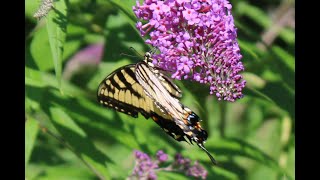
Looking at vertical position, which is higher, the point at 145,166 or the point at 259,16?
the point at 259,16

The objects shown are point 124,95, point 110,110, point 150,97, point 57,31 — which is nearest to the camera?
point 57,31

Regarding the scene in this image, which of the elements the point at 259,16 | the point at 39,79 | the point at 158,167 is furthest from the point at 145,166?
the point at 259,16

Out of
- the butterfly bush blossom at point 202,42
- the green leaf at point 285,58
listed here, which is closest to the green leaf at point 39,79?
the butterfly bush blossom at point 202,42

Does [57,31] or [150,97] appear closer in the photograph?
[57,31]

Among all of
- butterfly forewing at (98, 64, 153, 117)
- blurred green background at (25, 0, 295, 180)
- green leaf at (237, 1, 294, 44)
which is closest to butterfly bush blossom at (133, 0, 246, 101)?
blurred green background at (25, 0, 295, 180)

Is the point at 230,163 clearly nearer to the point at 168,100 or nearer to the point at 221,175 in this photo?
the point at 221,175

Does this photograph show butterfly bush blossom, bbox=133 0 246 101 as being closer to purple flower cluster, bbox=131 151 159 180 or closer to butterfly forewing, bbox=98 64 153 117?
butterfly forewing, bbox=98 64 153 117

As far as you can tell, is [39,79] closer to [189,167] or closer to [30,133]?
[30,133]
